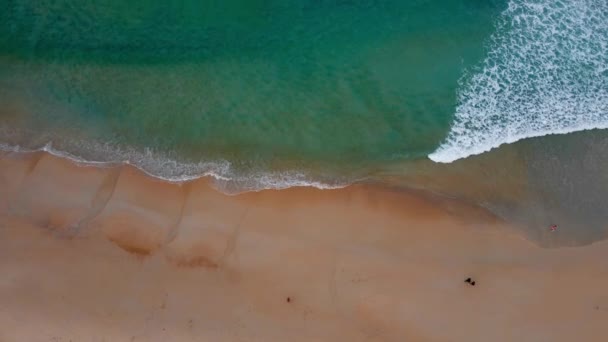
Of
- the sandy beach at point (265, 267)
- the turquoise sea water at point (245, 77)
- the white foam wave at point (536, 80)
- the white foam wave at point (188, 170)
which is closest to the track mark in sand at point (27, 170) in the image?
the sandy beach at point (265, 267)

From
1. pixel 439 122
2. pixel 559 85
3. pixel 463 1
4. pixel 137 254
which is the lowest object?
pixel 137 254

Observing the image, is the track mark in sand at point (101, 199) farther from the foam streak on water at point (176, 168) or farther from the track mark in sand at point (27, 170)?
the track mark in sand at point (27, 170)

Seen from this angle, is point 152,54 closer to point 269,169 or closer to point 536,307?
point 269,169

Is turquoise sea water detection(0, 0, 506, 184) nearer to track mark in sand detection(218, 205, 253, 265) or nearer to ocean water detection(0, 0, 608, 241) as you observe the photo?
ocean water detection(0, 0, 608, 241)

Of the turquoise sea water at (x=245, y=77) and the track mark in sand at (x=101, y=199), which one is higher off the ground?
the turquoise sea water at (x=245, y=77)

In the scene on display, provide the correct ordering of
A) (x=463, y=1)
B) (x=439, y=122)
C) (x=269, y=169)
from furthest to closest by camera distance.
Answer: (x=463, y=1) < (x=439, y=122) < (x=269, y=169)

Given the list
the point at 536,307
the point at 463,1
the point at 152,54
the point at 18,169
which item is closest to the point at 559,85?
the point at 463,1

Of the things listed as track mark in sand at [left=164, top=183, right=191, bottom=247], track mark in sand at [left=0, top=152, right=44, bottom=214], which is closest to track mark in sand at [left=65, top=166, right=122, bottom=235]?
track mark in sand at [left=0, top=152, right=44, bottom=214]
